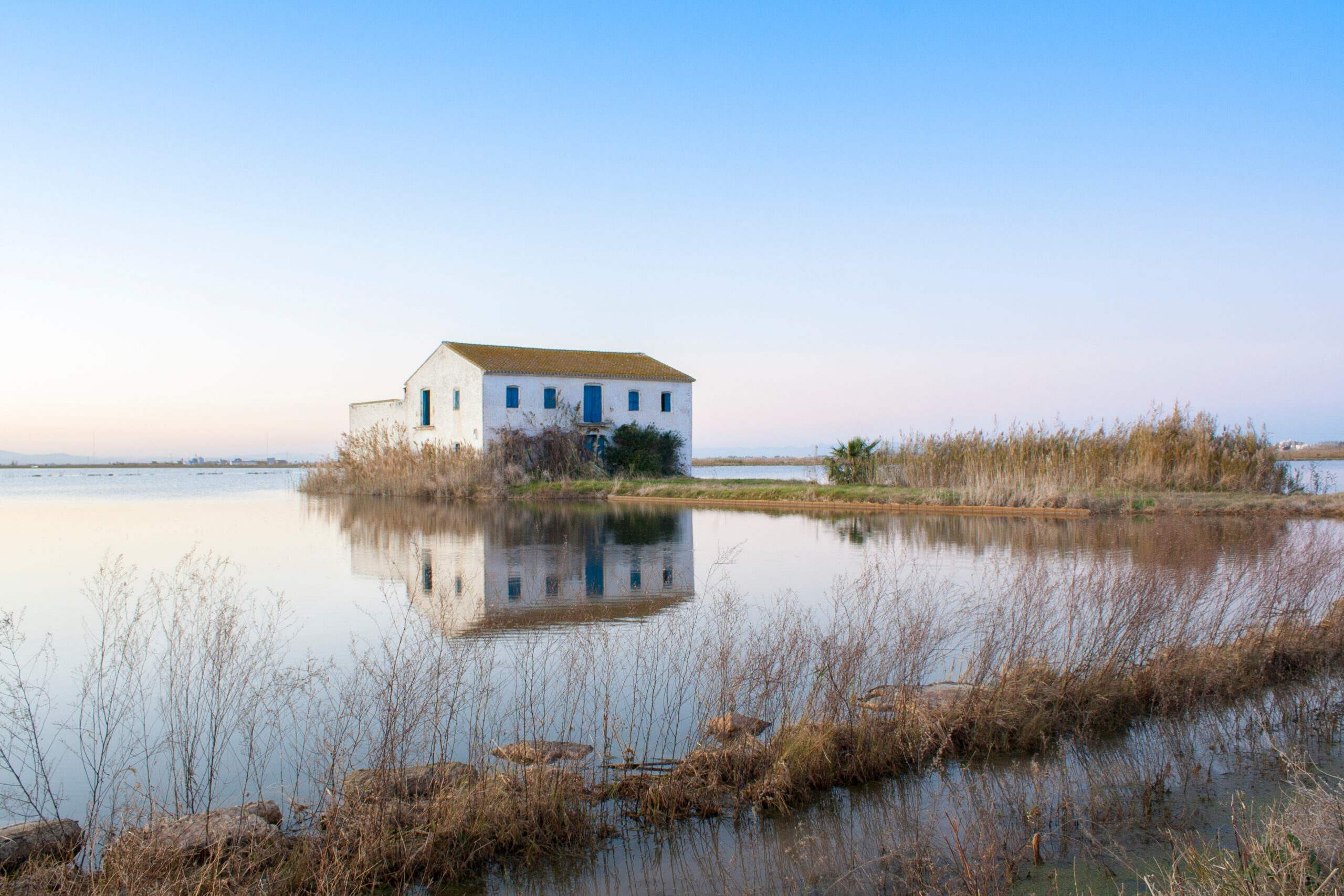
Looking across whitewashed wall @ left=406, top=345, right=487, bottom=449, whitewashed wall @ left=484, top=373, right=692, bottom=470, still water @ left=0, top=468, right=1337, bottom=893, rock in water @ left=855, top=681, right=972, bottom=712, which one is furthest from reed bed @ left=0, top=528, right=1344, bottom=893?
whitewashed wall @ left=406, top=345, right=487, bottom=449

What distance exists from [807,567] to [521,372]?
2445 cm

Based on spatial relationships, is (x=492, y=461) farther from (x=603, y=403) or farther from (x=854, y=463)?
(x=854, y=463)

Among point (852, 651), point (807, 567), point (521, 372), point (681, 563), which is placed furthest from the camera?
point (521, 372)

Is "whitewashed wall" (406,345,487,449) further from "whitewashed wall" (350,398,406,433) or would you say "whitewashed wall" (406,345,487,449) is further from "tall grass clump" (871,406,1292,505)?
"tall grass clump" (871,406,1292,505)

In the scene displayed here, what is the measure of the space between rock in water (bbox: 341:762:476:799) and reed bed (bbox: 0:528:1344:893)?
0.03 meters

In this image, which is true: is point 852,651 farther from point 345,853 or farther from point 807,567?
point 807,567

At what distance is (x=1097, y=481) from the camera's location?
23.5 m

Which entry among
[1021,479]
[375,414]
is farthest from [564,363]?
[1021,479]

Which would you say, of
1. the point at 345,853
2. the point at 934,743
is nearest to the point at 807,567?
the point at 934,743

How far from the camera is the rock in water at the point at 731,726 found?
4.94 m

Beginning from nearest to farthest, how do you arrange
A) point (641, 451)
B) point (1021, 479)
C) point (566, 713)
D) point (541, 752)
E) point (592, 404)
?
point (541, 752)
point (566, 713)
point (1021, 479)
point (641, 451)
point (592, 404)

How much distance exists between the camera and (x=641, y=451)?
36.3 meters

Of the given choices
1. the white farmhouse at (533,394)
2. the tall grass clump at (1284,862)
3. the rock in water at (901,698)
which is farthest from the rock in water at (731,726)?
the white farmhouse at (533,394)

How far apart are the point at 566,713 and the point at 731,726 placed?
101 cm
